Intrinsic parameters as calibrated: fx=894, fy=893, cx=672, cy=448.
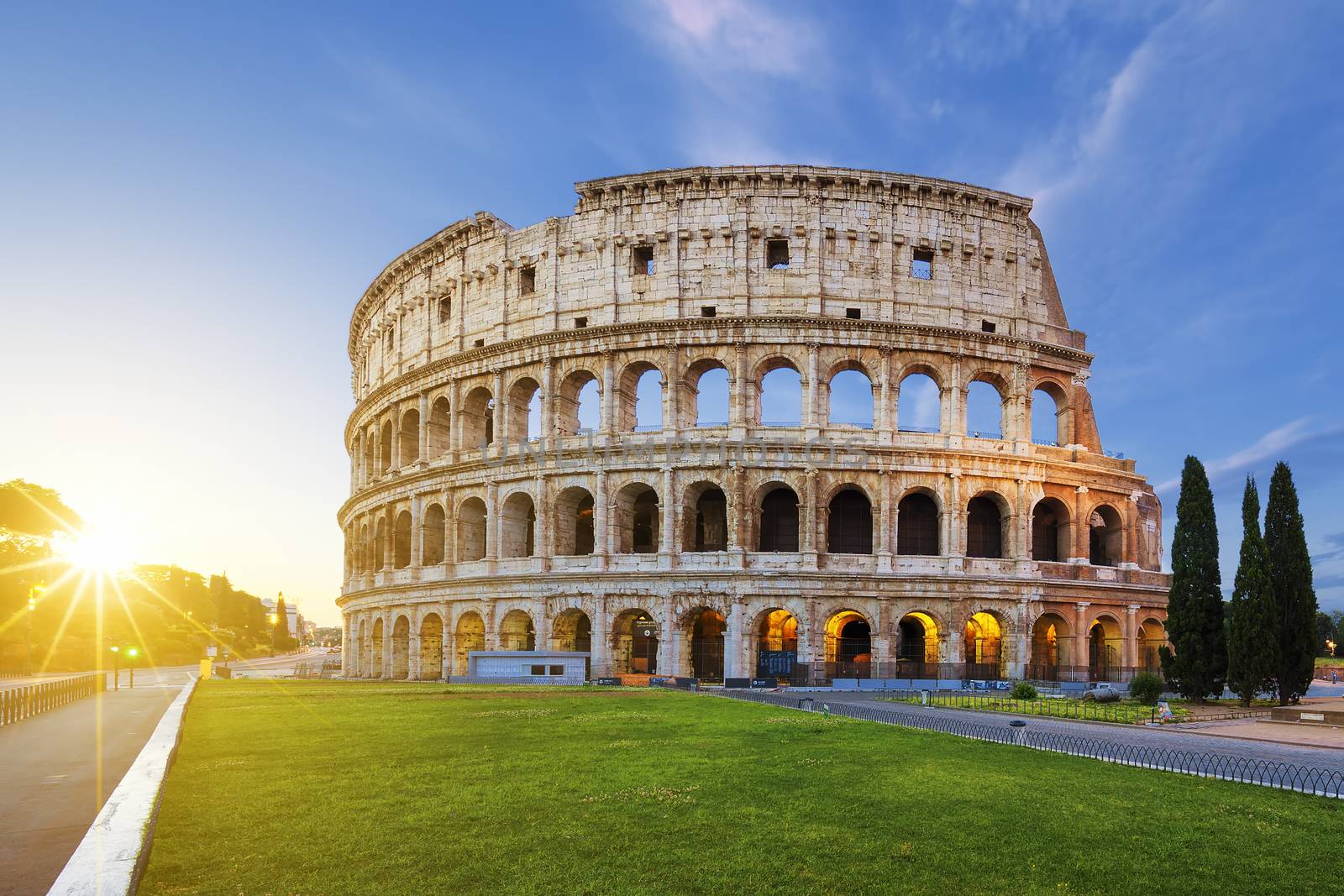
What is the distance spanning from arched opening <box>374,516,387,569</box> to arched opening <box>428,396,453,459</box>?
5.81 metres

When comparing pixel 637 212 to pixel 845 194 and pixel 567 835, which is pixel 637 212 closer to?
pixel 845 194

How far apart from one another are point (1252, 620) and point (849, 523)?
656 inches

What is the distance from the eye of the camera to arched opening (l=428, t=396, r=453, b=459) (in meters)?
47.8

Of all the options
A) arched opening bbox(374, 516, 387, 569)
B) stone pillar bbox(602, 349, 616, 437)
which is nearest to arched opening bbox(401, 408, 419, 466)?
arched opening bbox(374, 516, 387, 569)

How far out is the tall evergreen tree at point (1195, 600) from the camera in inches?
1212

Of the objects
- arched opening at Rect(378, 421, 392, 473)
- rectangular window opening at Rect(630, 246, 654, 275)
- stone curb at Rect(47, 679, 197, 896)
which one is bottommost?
stone curb at Rect(47, 679, 197, 896)

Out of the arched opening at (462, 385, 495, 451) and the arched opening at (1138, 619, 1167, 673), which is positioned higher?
the arched opening at (462, 385, 495, 451)

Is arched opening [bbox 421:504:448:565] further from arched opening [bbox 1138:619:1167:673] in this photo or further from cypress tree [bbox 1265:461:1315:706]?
cypress tree [bbox 1265:461:1315:706]

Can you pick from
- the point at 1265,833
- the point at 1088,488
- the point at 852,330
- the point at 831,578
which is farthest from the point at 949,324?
the point at 1265,833

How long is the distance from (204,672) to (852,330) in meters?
34.8

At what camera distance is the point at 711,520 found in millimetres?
42625

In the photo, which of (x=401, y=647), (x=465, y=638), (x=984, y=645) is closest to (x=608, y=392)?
(x=465, y=638)

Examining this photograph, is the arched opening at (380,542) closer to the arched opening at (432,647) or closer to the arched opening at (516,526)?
the arched opening at (432,647)

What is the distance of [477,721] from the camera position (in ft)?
64.6
